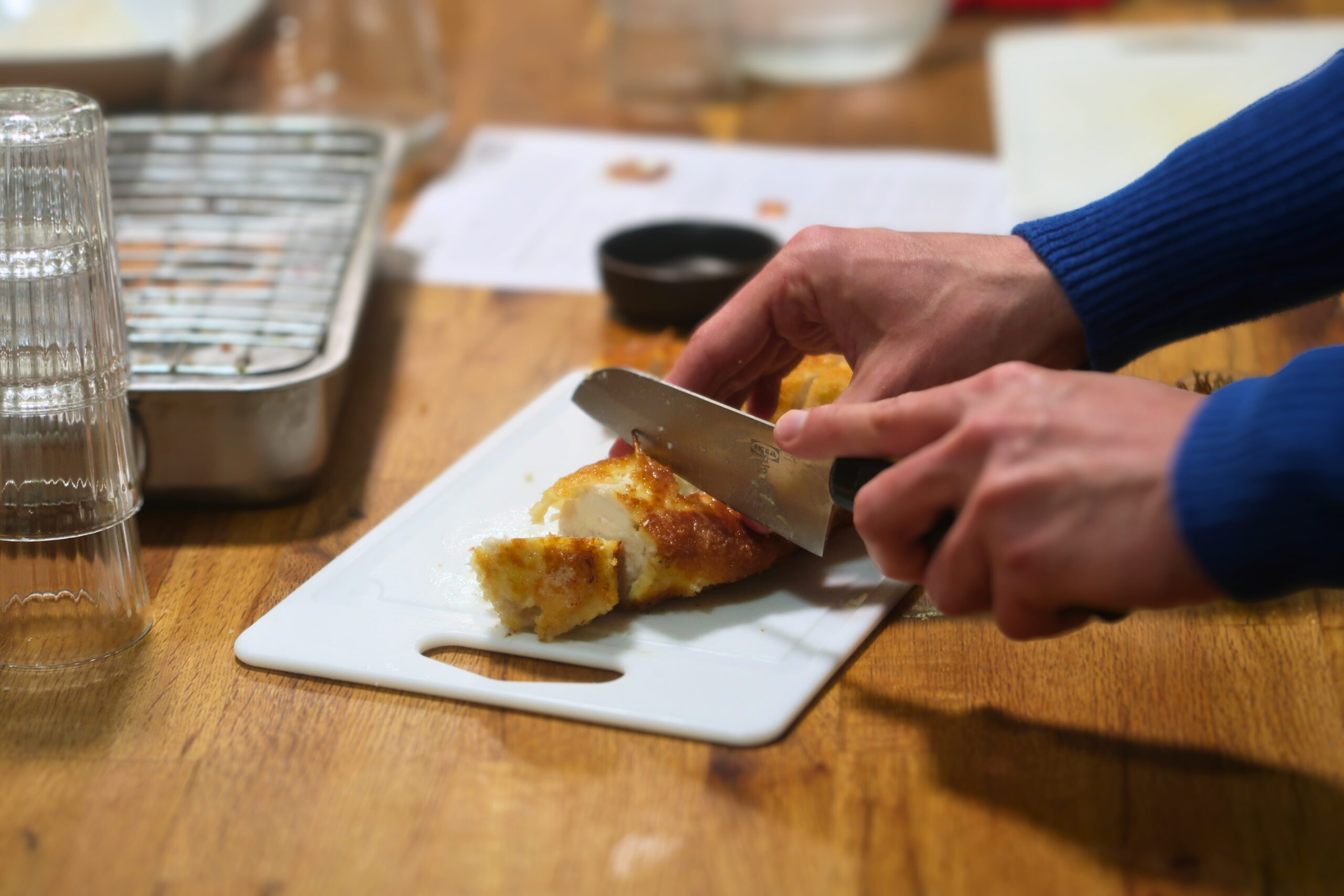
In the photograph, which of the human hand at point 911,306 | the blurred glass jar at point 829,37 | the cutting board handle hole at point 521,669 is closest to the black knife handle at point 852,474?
the human hand at point 911,306

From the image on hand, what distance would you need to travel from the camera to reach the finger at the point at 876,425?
89 cm

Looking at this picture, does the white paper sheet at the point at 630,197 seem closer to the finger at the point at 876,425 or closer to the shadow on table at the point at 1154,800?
the finger at the point at 876,425

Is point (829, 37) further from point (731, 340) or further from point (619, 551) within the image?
point (619, 551)

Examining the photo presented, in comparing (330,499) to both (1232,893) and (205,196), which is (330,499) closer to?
(205,196)

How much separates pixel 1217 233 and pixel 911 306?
262 mm

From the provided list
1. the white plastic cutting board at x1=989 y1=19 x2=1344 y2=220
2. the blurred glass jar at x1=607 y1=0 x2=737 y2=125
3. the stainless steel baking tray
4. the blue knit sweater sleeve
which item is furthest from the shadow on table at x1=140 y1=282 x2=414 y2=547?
the blurred glass jar at x1=607 y1=0 x2=737 y2=125

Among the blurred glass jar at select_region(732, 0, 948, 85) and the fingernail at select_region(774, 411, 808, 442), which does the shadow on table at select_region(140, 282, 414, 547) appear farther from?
the blurred glass jar at select_region(732, 0, 948, 85)

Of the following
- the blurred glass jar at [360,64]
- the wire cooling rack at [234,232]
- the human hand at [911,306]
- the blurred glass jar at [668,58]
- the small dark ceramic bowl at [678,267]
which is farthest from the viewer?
the blurred glass jar at [668,58]

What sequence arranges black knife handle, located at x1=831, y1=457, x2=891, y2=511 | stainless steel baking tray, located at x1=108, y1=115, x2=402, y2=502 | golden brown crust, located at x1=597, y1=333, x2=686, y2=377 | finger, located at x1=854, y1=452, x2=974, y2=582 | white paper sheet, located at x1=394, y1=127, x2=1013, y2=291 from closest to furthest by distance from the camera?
finger, located at x1=854, y1=452, x2=974, y2=582, black knife handle, located at x1=831, y1=457, x2=891, y2=511, stainless steel baking tray, located at x1=108, y1=115, x2=402, y2=502, golden brown crust, located at x1=597, y1=333, x2=686, y2=377, white paper sheet, located at x1=394, y1=127, x2=1013, y2=291

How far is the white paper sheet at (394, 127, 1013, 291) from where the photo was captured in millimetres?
1977

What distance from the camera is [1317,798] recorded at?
2.88ft

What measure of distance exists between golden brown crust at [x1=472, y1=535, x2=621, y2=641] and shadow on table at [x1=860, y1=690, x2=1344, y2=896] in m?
0.27

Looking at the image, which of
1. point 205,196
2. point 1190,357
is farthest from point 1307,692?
point 205,196

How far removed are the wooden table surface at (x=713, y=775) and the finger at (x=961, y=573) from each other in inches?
4.3
